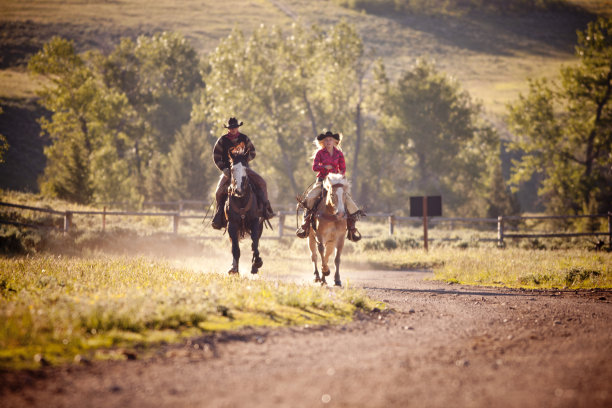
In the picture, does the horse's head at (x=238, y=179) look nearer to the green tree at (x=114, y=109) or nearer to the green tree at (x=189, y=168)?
the green tree at (x=114, y=109)

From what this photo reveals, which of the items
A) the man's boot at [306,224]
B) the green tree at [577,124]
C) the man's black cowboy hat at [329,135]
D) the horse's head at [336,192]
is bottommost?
the man's boot at [306,224]

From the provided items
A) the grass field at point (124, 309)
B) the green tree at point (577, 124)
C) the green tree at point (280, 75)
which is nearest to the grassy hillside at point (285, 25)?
the green tree at point (280, 75)

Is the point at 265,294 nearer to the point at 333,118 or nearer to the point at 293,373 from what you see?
the point at 293,373

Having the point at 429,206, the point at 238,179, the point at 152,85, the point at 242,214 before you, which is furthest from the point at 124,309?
the point at 152,85

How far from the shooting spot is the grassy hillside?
69.1 m

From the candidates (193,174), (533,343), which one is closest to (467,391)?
(533,343)

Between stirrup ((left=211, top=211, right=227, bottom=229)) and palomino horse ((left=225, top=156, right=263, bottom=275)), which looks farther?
stirrup ((left=211, top=211, right=227, bottom=229))

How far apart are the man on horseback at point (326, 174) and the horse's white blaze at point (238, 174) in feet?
5.61

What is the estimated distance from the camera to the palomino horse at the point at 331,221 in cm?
1190

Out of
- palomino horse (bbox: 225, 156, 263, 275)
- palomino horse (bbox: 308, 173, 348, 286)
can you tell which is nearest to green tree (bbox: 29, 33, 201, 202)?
palomino horse (bbox: 225, 156, 263, 275)

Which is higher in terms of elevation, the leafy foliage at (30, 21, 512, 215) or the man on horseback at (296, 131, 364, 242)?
the leafy foliage at (30, 21, 512, 215)

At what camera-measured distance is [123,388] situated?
4496 millimetres

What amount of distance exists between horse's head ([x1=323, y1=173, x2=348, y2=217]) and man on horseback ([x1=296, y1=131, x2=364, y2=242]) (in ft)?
1.88

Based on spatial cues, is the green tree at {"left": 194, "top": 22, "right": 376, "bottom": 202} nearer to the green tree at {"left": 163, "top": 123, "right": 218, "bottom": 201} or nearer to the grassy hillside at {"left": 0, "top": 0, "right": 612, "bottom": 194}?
the green tree at {"left": 163, "top": 123, "right": 218, "bottom": 201}
